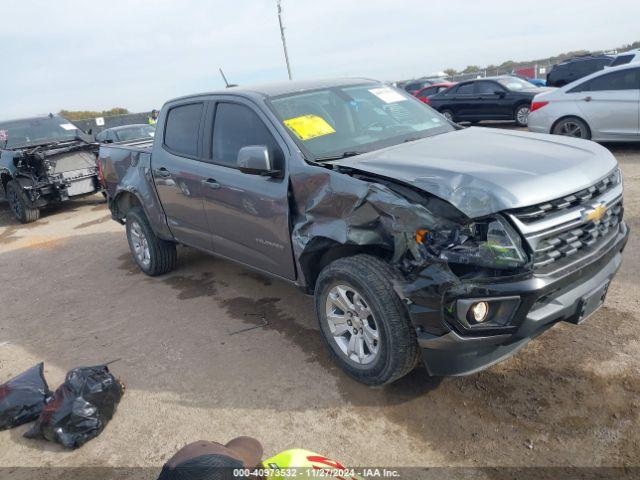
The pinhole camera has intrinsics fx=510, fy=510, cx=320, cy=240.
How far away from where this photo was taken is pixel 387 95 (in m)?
4.39

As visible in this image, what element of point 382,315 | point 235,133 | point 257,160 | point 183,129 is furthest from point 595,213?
point 183,129

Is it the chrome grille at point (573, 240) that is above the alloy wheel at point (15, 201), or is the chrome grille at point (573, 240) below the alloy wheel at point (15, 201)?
above

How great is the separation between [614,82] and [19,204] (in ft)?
35.5

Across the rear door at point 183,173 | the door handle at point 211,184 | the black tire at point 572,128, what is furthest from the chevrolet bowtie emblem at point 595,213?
the black tire at point 572,128

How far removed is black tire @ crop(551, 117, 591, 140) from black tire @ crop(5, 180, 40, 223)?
31.8 feet

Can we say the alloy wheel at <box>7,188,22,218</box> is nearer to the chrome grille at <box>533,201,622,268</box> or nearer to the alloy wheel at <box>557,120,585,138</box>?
the chrome grille at <box>533,201,622,268</box>

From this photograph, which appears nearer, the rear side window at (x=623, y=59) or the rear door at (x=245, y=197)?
the rear door at (x=245, y=197)

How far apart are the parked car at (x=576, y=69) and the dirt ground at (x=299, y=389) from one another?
12251mm

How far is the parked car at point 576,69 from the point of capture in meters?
15.2

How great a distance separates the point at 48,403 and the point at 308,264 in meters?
1.87

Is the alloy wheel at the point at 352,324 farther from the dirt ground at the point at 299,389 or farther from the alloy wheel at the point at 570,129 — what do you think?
the alloy wheel at the point at 570,129

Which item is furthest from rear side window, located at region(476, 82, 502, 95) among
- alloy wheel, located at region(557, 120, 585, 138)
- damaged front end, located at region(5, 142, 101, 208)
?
damaged front end, located at region(5, 142, 101, 208)

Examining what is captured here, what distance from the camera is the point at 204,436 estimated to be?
301cm

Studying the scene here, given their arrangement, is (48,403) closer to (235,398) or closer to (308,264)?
(235,398)
